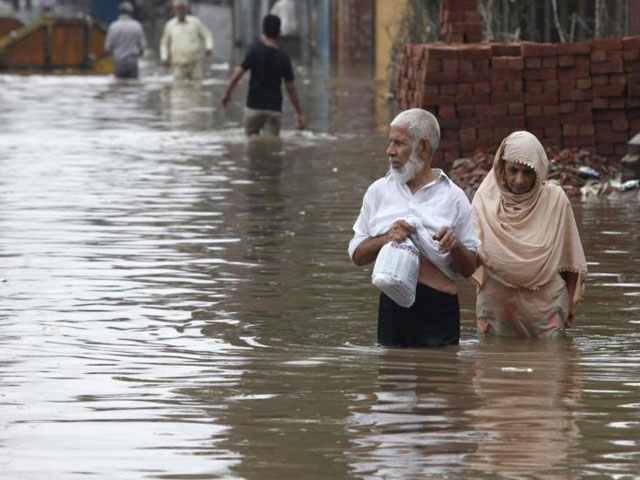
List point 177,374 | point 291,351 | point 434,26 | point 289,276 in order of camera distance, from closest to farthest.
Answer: point 177,374 < point 291,351 < point 289,276 < point 434,26

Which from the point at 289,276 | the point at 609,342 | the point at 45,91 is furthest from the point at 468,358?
the point at 45,91

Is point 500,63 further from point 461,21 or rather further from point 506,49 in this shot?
point 461,21

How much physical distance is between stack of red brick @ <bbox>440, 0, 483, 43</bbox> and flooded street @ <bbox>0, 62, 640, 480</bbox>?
1.45m

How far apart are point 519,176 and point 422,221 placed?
1.95 feet

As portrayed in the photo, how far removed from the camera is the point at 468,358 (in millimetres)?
7418

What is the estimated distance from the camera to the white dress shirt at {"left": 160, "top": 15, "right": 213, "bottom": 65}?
103ft

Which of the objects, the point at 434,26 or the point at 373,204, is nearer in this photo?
the point at 373,204

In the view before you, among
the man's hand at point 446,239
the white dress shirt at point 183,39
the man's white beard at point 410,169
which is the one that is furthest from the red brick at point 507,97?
the white dress shirt at point 183,39

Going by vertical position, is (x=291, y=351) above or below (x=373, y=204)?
below

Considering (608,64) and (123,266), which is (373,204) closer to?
(123,266)

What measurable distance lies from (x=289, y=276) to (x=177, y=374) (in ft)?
10.3

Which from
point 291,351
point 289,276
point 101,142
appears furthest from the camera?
point 101,142

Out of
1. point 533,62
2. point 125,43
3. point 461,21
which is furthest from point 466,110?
point 125,43

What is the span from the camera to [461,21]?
16.3 meters
